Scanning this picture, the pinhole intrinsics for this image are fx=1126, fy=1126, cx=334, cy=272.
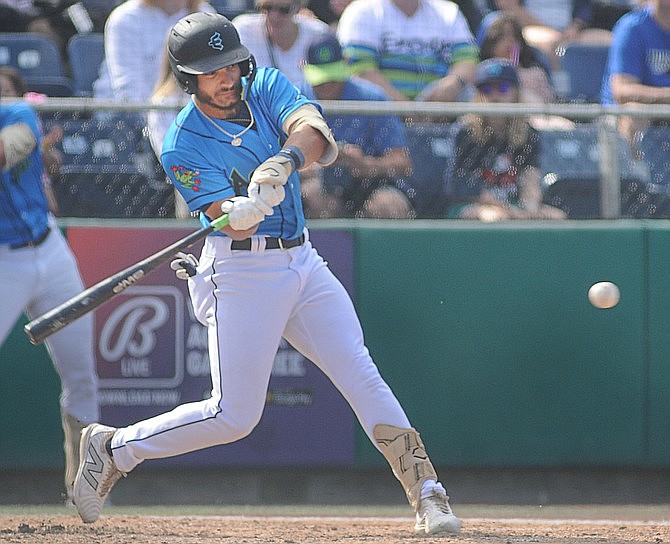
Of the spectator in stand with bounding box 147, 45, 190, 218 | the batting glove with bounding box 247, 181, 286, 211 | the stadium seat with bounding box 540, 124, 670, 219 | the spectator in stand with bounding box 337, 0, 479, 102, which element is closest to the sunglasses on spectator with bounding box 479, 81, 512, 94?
the spectator in stand with bounding box 337, 0, 479, 102

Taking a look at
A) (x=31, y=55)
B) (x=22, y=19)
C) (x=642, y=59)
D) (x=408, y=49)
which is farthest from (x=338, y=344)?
(x=22, y=19)

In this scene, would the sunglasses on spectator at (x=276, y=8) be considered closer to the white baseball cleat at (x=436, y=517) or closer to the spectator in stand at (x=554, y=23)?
the spectator in stand at (x=554, y=23)

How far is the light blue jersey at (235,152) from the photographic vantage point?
3.78 meters

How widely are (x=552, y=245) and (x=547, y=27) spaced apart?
2.87 meters

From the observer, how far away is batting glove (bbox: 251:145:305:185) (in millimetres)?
3545

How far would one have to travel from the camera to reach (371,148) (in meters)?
5.50

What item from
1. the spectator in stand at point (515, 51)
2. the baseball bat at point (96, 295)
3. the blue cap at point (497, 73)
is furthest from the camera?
the spectator in stand at point (515, 51)

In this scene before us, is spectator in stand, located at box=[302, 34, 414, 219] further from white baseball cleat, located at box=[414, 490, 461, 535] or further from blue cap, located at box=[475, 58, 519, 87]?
white baseball cleat, located at box=[414, 490, 461, 535]

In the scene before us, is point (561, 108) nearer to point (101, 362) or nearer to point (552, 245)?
point (552, 245)

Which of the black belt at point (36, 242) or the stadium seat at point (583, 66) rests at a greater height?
the stadium seat at point (583, 66)

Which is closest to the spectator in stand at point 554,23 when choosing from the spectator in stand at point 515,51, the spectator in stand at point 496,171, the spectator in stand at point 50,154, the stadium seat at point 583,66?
the stadium seat at point 583,66

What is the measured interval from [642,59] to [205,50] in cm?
345

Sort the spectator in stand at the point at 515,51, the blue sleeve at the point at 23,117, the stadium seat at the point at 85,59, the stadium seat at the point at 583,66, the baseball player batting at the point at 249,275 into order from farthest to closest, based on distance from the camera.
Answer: the stadium seat at the point at 583,66, the spectator in stand at the point at 515,51, the stadium seat at the point at 85,59, the blue sleeve at the point at 23,117, the baseball player batting at the point at 249,275

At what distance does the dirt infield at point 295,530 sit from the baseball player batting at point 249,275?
0.96 ft
